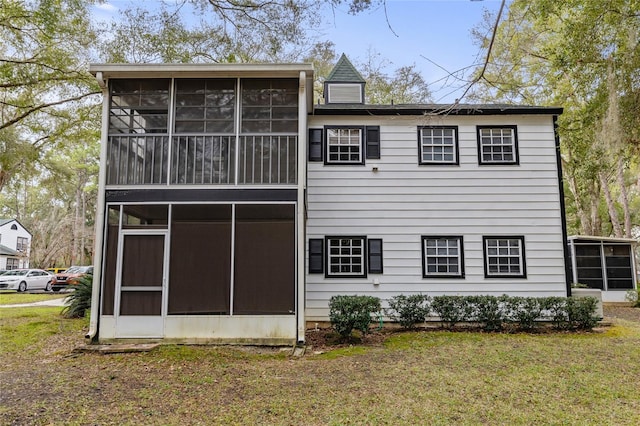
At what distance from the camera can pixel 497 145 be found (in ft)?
33.3

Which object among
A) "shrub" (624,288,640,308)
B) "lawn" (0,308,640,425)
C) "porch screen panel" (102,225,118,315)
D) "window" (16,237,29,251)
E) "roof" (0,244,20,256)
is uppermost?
"window" (16,237,29,251)

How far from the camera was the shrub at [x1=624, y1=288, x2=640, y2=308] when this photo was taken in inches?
545

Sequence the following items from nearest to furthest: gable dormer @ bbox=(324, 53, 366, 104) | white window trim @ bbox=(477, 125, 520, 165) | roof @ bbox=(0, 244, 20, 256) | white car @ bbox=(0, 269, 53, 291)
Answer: white window trim @ bbox=(477, 125, 520, 165), gable dormer @ bbox=(324, 53, 366, 104), white car @ bbox=(0, 269, 53, 291), roof @ bbox=(0, 244, 20, 256)

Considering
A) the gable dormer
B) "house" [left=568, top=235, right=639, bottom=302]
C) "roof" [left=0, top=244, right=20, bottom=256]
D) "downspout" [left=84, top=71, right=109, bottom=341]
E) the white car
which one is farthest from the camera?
"roof" [left=0, top=244, right=20, bottom=256]

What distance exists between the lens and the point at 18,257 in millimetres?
31812

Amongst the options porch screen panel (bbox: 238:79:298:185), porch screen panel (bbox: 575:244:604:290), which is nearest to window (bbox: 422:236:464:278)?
porch screen panel (bbox: 238:79:298:185)

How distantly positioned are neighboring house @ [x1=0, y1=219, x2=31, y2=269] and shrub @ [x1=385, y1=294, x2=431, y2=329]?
3293 cm

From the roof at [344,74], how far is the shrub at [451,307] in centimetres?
667

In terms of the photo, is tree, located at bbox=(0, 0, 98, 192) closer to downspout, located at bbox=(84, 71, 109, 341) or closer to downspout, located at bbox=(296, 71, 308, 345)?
downspout, located at bbox=(84, 71, 109, 341)

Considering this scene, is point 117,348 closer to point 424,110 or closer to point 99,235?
point 99,235

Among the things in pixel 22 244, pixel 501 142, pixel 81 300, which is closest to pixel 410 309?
pixel 501 142

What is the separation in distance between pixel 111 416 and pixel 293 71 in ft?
20.1

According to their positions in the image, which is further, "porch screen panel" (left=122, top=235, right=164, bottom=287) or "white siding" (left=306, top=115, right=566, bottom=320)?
"white siding" (left=306, top=115, right=566, bottom=320)

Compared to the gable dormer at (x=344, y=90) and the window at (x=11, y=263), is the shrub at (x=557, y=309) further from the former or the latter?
the window at (x=11, y=263)
